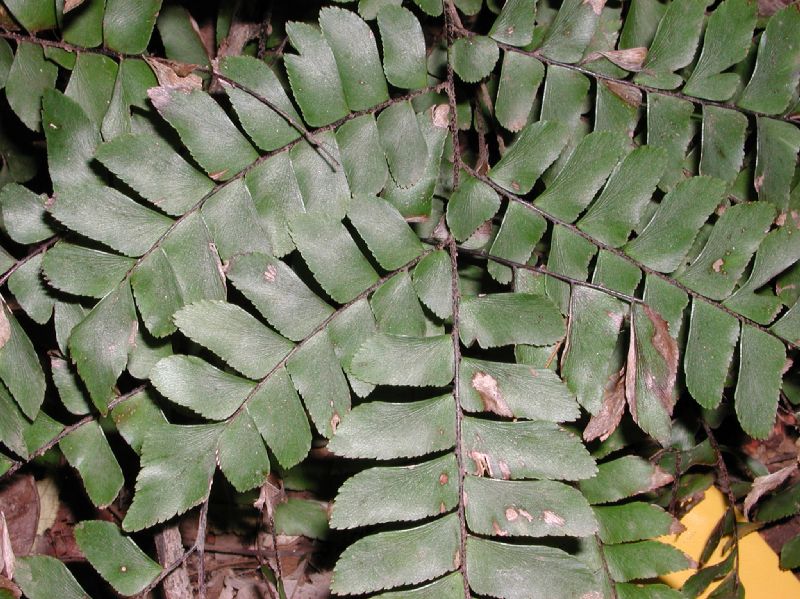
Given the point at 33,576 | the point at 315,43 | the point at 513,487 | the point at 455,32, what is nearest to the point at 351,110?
the point at 315,43

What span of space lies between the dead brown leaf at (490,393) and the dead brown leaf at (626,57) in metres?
0.64

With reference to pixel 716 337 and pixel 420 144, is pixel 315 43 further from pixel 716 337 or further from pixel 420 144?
pixel 716 337

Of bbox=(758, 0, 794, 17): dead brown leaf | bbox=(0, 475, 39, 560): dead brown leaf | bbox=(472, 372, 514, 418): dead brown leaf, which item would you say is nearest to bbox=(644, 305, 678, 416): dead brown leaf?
bbox=(472, 372, 514, 418): dead brown leaf

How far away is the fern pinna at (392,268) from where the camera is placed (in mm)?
1188

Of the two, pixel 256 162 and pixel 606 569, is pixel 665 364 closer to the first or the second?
pixel 606 569

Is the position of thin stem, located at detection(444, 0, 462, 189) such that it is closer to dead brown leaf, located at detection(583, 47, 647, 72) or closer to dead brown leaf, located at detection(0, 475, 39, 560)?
dead brown leaf, located at detection(583, 47, 647, 72)

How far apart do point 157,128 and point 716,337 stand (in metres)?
1.03

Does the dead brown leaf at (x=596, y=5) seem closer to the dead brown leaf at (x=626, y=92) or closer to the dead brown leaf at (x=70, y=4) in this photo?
the dead brown leaf at (x=626, y=92)

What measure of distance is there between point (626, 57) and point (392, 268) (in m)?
0.62

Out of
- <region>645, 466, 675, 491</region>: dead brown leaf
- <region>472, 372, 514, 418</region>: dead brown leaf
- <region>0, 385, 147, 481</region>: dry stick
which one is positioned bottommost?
<region>645, 466, 675, 491</region>: dead brown leaf

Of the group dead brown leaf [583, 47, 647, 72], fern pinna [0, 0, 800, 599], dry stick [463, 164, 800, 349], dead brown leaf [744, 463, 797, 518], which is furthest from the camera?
dead brown leaf [744, 463, 797, 518]

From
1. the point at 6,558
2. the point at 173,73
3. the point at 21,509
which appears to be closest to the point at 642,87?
the point at 173,73

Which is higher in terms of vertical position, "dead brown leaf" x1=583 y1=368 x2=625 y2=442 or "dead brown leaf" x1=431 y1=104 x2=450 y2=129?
"dead brown leaf" x1=431 y1=104 x2=450 y2=129

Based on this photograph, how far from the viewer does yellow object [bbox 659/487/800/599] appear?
179cm
